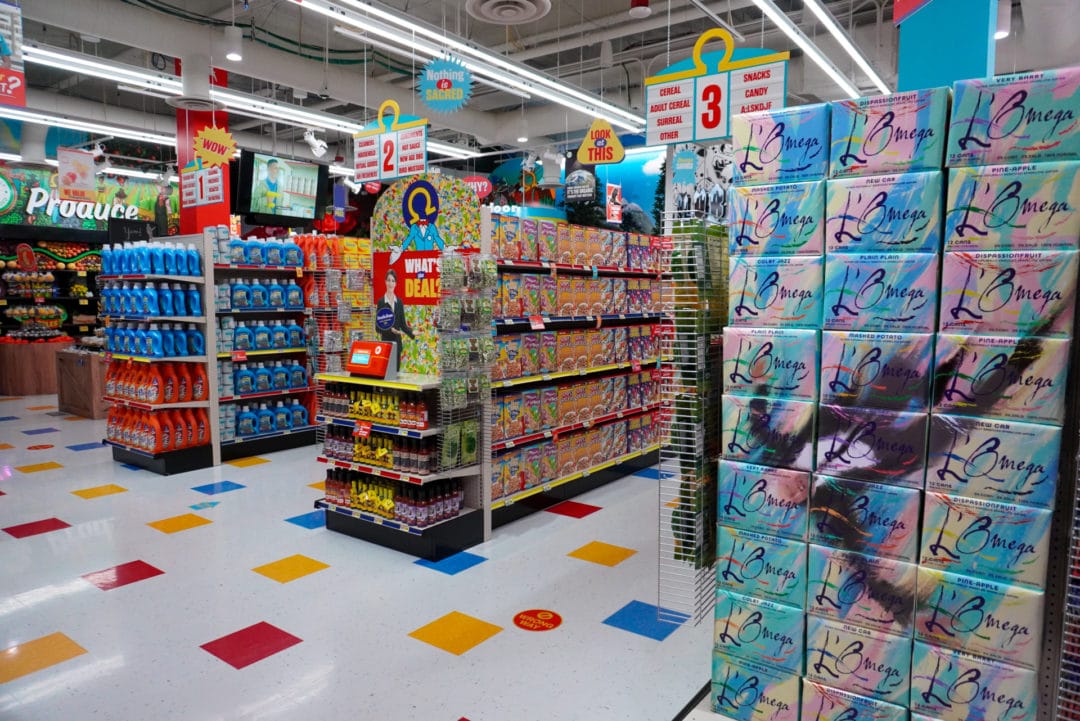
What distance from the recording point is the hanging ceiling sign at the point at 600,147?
7633 millimetres

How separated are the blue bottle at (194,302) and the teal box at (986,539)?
614cm

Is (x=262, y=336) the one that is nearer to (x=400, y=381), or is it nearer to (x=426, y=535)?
(x=400, y=381)

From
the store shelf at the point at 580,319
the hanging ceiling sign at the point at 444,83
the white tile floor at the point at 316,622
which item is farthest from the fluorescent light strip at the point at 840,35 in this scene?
the white tile floor at the point at 316,622

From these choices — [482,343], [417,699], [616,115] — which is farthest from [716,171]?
[616,115]

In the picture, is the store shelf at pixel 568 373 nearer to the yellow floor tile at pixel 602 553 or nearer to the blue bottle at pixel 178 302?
the yellow floor tile at pixel 602 553

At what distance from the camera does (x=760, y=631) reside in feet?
6.28

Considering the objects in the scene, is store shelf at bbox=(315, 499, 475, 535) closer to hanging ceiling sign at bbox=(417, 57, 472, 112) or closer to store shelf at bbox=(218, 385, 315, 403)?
store shelf at bbox=(218, 385, 315, 403)

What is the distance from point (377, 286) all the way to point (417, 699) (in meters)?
2.75

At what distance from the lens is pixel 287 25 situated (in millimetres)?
10281

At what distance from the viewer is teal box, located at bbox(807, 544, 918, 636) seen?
1.71 metres

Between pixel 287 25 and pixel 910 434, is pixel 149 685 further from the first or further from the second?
pixel 287 25

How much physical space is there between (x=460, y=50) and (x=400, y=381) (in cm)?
446

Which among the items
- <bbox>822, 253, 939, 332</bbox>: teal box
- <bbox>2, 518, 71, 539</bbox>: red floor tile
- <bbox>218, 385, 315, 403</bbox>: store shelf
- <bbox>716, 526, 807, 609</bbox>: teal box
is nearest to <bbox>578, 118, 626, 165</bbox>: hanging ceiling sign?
<bbox>218, 385, 315, 403</bbox>: store shelf

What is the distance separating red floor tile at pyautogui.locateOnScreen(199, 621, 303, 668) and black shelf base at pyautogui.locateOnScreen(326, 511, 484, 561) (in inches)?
40.2
